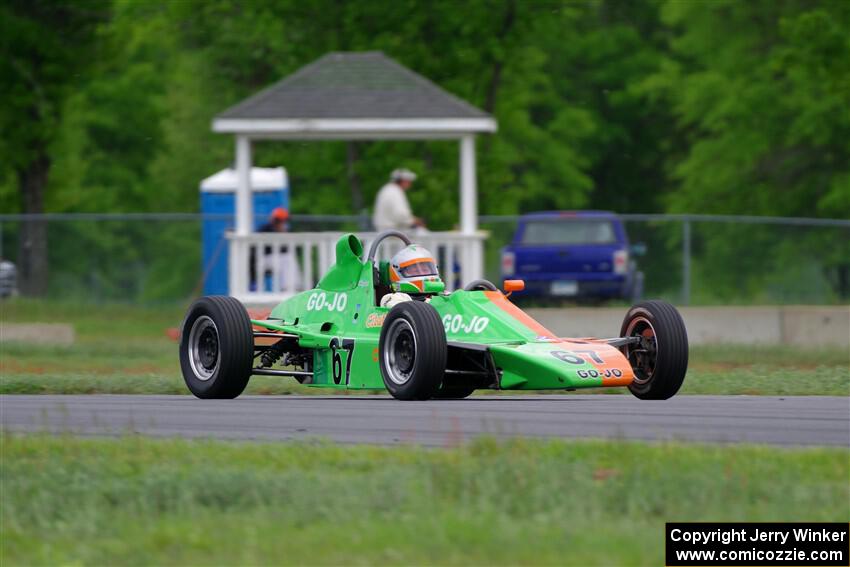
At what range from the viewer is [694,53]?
46.8m

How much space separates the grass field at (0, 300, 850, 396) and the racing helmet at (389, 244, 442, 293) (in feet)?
7.02

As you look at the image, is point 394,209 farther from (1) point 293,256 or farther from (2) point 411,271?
(2) point 411,271

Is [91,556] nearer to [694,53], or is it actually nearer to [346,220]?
[346,220]

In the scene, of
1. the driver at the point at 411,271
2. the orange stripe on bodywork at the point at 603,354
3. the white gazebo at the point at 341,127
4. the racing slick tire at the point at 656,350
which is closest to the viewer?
the orange stripe on bodywork at the point at 603,354

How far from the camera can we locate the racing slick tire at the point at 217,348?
14055mm

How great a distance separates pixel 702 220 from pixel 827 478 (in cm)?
2009

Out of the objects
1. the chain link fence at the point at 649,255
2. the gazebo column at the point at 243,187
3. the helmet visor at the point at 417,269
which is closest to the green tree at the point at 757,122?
the chain link fence at the point at 649,255

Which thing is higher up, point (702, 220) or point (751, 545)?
point (702, 220)

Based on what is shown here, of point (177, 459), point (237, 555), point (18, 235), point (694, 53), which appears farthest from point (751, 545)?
point (694, 53)

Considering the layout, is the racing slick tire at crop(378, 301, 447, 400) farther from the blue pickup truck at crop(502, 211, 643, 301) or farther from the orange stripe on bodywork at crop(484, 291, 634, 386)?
the blue pickup truck at crop(502, 211, 643, 301)

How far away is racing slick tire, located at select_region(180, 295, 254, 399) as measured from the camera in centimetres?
1405

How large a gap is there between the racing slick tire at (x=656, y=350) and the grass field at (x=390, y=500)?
3016 mm

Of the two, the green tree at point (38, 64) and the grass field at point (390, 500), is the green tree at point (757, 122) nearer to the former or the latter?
the green tree at point (38, 64)

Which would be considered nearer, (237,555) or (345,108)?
(237,555)
